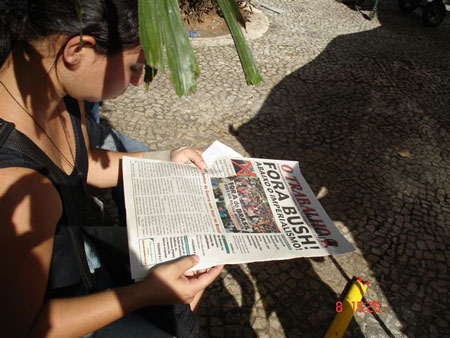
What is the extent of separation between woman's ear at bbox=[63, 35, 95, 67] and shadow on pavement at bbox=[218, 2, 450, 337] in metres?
1.51

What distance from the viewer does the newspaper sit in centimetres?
116

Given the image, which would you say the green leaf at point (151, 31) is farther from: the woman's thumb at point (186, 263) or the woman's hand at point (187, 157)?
the woman's hand at point (187, 157)

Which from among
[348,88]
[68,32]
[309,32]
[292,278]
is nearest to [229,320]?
[292,278]

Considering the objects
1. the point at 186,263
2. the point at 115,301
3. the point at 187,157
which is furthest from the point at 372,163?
the point at 115,301

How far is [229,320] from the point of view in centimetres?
179

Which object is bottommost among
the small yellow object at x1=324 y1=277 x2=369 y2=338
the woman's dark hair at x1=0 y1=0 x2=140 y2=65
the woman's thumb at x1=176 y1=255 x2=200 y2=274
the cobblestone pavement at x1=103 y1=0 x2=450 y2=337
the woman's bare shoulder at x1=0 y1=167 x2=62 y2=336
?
the cobblestone pavement at x1=103 y1=0 x2=450 y2=337

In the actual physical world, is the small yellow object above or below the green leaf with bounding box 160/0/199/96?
below

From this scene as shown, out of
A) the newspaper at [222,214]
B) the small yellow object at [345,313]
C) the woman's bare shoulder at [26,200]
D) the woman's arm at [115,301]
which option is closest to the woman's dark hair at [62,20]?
the woman's bare shoulder at [26,200]

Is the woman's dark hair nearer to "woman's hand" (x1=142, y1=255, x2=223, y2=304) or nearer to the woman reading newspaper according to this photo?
the woman reading newspaper

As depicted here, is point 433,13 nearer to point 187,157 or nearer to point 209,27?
point 209,27

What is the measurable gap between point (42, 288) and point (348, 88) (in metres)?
3.82

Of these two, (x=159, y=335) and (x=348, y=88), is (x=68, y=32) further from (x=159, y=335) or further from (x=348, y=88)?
(x=348, y=88)

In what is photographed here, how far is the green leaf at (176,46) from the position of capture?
2.03 ft

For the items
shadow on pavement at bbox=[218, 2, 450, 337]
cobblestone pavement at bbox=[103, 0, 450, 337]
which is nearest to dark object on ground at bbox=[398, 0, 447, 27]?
cobblestone pavement at bbox=[103, 0, 450, 337]
